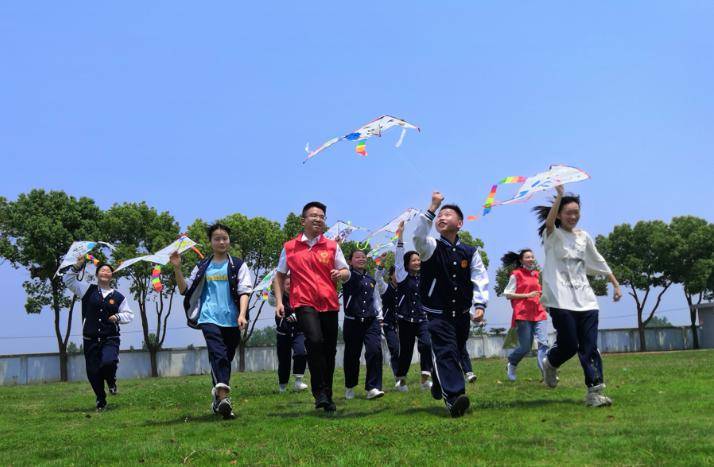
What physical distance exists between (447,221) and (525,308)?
5167 millimetres

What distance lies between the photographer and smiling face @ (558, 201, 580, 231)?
7.72m

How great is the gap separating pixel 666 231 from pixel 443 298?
45699 millimetres


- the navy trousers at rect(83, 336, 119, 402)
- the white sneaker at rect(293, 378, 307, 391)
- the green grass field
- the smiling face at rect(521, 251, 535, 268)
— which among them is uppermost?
the smiling face at rect(521, 251, 535, 268)

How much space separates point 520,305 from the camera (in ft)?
39.6

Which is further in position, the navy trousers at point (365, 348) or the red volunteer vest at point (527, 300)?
the red volunteer vest at point (527, 300)

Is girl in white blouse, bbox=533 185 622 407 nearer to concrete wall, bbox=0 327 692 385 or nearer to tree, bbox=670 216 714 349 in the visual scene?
concrete wall, bbox=0 327 692 385

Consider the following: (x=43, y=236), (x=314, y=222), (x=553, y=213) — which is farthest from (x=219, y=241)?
(x=43, y=236)

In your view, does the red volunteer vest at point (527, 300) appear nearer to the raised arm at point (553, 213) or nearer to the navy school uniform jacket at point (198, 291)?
the raised arm at point (553, 213)

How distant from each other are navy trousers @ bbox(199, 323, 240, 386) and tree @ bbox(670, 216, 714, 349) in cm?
4477

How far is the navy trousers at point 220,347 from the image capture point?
25.9 ft

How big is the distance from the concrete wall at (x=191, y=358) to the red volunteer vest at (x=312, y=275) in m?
25.0

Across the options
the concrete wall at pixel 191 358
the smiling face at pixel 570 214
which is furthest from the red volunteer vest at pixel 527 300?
Result: the concrete wall at pixel 191 358

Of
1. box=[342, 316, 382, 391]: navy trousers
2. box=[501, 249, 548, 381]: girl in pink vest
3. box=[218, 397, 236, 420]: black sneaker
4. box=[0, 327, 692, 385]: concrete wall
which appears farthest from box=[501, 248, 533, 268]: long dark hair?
box=[0, 327, 692, 385]: concrete wall

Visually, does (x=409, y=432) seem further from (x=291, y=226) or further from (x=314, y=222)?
(x=291, y=226)
